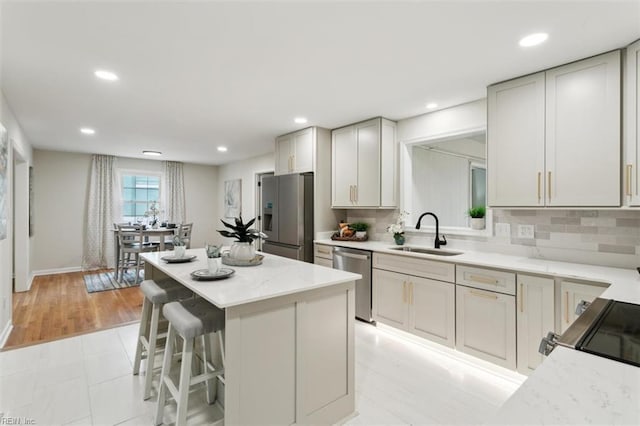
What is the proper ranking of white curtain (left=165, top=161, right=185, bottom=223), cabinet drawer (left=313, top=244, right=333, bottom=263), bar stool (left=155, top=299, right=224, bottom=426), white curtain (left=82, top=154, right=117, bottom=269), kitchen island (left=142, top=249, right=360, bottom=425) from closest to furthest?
1. kitchen island (left=142, top=249, right=360, bottom=425)
2. bar stool (left=155, top=299, right=224, bottom=426)
3. cabinet drawer (left=313, top=244, right=333, bottom=263)
4. white curtain (left=82, top=154, right=117, bottom=269)
5. white curtain (left=165, top=161, right=185, bottom=223)

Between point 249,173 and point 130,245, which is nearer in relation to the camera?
point 130,245

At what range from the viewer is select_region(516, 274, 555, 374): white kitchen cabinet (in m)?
2.13

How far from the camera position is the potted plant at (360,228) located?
4.01 metres

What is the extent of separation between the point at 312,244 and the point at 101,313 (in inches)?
108

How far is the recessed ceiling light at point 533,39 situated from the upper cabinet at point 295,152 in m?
2.55

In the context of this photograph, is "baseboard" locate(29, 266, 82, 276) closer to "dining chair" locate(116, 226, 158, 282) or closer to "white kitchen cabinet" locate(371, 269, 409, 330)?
"dining chair" locate(116, 226, 158, 282)

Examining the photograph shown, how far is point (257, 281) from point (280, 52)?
5.14 feet

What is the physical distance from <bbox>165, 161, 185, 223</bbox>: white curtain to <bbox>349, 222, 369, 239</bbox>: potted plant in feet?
16.6

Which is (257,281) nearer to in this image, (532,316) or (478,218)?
(532,316)

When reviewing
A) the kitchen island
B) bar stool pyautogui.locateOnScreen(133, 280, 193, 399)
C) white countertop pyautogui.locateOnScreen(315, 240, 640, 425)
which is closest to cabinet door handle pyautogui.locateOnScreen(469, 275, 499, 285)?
the kitchen island

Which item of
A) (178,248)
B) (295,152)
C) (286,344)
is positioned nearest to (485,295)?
(286,344)

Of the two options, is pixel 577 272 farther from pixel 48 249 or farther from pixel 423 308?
pixel 48 249

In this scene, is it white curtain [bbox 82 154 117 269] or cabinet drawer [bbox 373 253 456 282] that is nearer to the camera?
cabinet drawer [bbox 373 253 456 282]

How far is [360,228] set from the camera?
407cm
